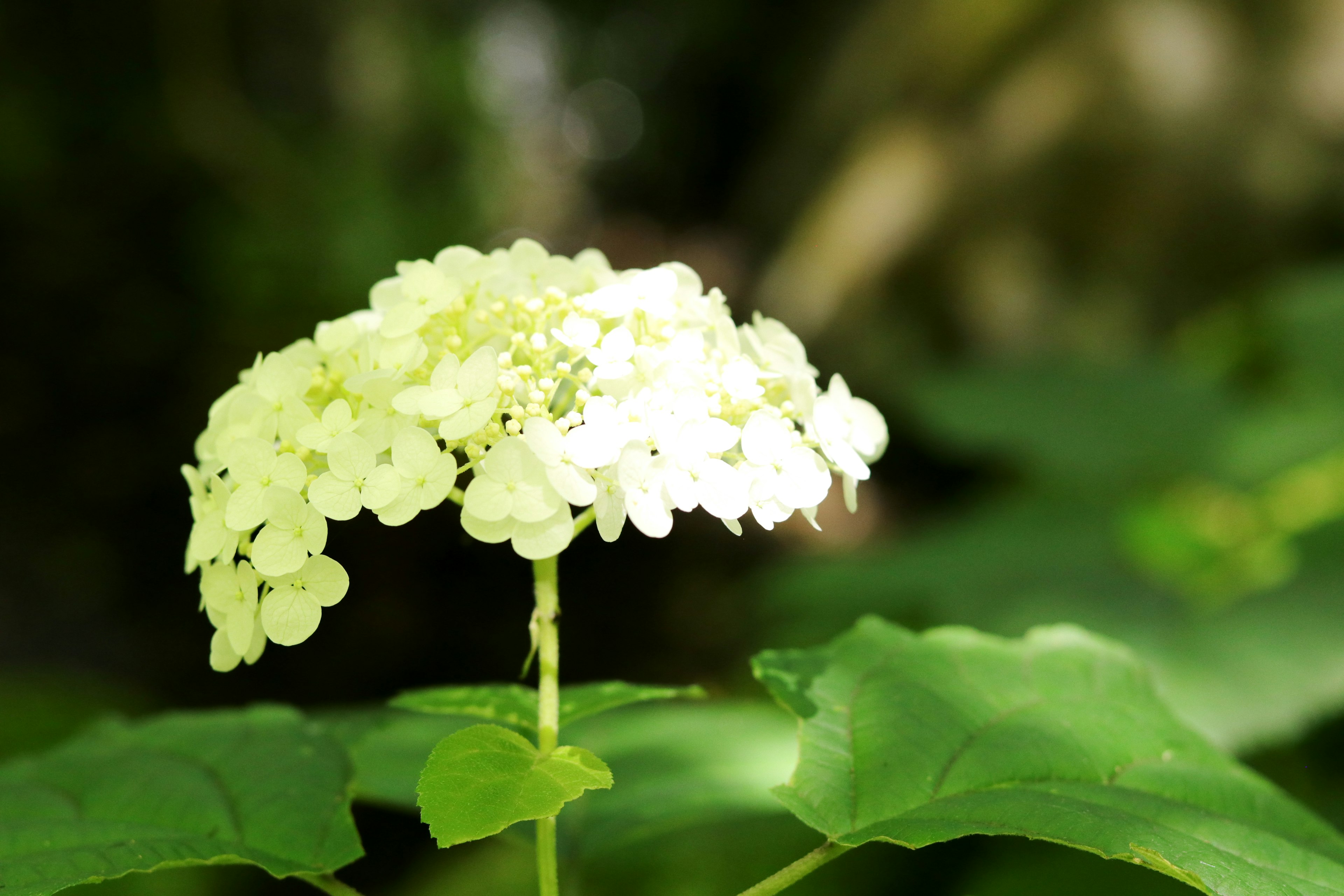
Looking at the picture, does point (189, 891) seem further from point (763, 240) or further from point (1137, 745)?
point (763, 240)

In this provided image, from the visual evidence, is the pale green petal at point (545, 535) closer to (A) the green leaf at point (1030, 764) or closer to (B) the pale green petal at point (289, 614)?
(B) the pale green petal at point (289, 614)

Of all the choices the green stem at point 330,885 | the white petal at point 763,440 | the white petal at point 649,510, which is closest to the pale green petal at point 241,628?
the green stem at point 330,885

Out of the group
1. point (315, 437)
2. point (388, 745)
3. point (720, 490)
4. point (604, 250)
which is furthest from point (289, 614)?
point (604, 250)

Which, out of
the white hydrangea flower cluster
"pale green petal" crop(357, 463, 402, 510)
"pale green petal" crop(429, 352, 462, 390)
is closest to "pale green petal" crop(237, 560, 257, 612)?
the white hydrangea flower cluster

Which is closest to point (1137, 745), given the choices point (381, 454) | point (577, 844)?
point (577, 844)

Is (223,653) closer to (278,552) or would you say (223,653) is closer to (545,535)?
(278,552)

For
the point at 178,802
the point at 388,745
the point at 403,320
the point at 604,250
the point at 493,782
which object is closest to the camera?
the point at 493,782

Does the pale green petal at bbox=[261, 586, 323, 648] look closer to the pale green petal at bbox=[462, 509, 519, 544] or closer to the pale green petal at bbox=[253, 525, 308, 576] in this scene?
the pale green petal at bbox=[253, 525, 308, 576]
